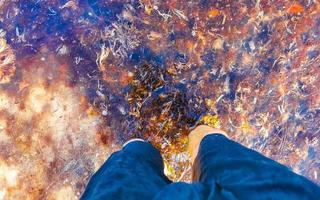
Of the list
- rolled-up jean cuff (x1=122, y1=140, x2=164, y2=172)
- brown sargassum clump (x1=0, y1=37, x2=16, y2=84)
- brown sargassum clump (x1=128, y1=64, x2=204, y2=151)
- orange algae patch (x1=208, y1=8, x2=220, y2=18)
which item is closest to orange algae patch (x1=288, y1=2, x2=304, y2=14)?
orange algae patch (x1=208, y1=8, x2=220, y2=18)

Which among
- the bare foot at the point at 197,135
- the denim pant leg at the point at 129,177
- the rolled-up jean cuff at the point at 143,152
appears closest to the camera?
the denim pant leg at the point at 129,177

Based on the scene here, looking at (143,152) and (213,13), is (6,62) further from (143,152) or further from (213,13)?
(213,13)

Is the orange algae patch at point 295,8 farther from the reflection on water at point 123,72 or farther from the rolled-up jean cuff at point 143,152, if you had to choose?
the rolled-up jean cuff at point 143,152

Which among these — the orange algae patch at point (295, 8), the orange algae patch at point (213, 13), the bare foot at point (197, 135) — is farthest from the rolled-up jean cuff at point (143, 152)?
the orange algae patch at point (295, 8)

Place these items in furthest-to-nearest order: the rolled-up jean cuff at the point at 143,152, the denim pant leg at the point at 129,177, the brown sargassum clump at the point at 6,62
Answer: the brown sargassum clump at the point at 6,62
the rolled-up jean cuff at the point at 143,152
the denim pant leg at the point at 129,177

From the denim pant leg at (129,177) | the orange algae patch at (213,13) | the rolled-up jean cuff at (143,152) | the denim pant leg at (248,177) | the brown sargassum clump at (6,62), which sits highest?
the denim pant leg at (248,177)

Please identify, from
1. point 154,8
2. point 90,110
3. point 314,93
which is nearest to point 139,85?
point 90,110

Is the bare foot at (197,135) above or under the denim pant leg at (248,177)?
under

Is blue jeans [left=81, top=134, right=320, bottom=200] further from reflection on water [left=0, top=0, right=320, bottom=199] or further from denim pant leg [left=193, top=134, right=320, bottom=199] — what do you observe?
reflection on water [left=0, top=0, right=320, bottom=199]
